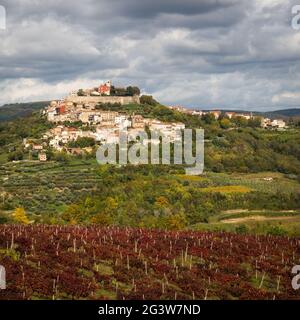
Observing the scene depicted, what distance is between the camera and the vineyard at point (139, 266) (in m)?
14.0

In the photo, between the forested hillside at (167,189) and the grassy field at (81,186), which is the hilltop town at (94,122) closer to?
the forested hillside at (167,189)

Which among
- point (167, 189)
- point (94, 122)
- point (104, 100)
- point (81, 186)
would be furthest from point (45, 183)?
point (104, 100)

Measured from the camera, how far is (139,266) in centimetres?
1647

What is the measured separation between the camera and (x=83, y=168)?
3265 inches

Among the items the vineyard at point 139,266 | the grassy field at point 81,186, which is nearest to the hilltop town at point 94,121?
the grassy field at point 81,186

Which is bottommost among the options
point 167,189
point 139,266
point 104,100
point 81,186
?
point 167,189

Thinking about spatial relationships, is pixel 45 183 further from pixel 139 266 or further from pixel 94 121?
pixel 139 266

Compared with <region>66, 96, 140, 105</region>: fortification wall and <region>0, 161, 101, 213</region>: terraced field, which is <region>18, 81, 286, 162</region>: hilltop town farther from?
<region>0, 161, 101, 213</region>: terraced field

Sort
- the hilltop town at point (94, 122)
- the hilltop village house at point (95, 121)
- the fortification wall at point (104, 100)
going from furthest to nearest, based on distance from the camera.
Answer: the fortification wall at point (104, 100) < the hilltop village house at point (95, 121) < the hilltop town at point (94, 122)

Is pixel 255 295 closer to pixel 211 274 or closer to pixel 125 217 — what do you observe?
pixel 211 274

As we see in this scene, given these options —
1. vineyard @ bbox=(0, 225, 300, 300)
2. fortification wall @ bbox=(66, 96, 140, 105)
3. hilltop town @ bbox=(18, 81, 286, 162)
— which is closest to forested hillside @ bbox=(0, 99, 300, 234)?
hilltop town @ bbox=(18, 81, 286, 162)

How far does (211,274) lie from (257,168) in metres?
75.7

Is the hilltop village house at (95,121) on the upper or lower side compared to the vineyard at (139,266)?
upper

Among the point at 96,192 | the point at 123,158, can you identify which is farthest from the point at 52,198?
the point at 123,158
